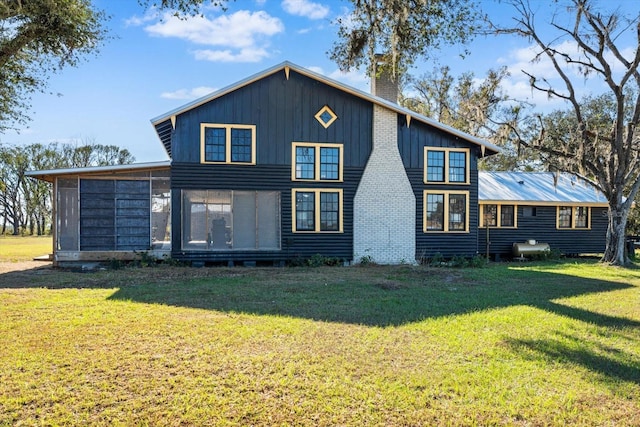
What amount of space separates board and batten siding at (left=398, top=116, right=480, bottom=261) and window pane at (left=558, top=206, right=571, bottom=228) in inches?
236

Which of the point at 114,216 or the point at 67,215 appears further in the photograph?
the point at 67,215

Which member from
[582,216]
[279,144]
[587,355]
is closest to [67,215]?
[279,144]

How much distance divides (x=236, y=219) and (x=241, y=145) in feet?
8.04

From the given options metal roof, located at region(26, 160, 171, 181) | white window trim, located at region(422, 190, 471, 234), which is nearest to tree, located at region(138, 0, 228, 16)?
metal roof, located at region(26, 160, 171, 181)

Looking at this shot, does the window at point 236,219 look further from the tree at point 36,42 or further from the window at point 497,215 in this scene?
the window at point 497,215

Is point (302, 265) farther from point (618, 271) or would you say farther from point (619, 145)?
point (619, 145)

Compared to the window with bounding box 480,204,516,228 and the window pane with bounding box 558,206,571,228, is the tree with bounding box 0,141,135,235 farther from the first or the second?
the window pane with bounding box 558,206,571,228

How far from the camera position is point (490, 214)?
60.2 feet

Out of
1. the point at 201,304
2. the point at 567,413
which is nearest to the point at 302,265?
the point at 201,304

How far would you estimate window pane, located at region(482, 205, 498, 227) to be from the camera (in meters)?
18.3

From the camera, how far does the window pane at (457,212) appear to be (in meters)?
15.5

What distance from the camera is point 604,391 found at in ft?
13.4

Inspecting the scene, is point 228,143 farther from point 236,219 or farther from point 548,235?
point 548,235

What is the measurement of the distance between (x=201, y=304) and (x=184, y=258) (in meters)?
6.36
